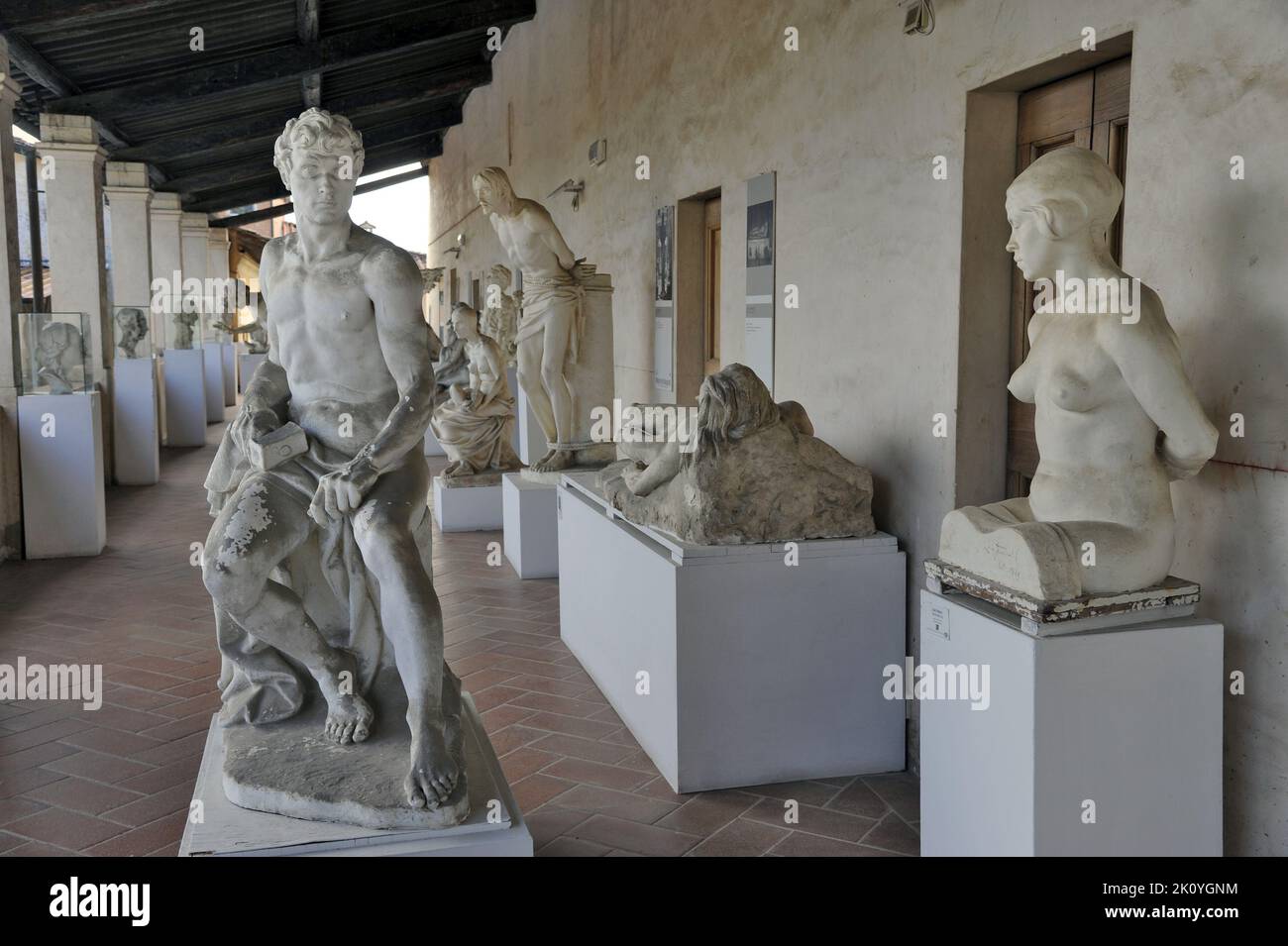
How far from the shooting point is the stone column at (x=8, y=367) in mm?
7562

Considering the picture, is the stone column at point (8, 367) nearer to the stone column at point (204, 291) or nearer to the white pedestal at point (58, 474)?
the white pedestal at point (58, 474)

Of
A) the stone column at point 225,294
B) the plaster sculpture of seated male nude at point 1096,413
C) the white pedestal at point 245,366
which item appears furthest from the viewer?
the stone column at point 225,294

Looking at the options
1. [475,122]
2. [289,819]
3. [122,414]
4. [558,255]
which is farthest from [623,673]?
[475,122]

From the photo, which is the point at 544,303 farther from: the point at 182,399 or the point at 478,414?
the point at 182,399

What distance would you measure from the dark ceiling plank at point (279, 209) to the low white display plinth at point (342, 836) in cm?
2196

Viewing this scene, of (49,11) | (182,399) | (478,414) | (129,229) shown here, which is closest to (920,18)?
(478,414)

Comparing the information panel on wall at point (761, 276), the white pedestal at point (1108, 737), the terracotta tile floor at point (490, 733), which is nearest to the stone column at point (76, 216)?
the terracotta tile floor at point (490, 733)

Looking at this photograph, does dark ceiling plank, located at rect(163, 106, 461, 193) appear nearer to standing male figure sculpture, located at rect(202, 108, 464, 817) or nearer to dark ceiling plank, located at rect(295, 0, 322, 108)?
dark ceiling plank, located at rect(295, 0, 322, 108)

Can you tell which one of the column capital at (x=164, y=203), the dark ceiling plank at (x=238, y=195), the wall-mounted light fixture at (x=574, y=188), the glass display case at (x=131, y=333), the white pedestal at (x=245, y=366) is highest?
the dark ceiling plank at (x=238, y=195)

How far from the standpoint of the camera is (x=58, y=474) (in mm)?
7727

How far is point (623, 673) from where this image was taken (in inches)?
179

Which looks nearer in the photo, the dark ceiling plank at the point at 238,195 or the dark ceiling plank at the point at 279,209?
the dark ceiling plank at the point at 238,195

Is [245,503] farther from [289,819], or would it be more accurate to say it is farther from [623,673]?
[623,673]

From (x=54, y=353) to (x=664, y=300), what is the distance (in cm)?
424
